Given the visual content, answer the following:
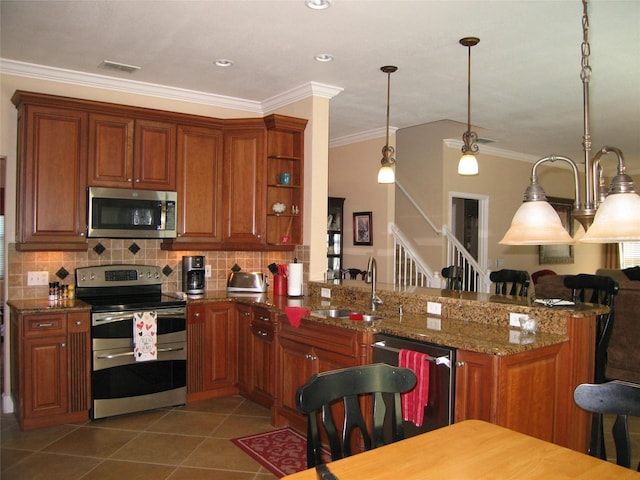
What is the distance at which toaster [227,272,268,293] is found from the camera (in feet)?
16.0

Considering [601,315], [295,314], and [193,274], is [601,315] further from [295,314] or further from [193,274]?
[193,274]

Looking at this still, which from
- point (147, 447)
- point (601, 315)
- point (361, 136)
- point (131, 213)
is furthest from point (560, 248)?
point (147, 447)

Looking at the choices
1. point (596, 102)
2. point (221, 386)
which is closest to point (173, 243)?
point (221, 386)

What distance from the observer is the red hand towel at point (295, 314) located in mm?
3596

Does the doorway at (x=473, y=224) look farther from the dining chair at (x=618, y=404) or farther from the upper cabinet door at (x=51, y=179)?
the dining chair at (x=618, y=404)

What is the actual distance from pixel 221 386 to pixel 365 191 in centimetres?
332

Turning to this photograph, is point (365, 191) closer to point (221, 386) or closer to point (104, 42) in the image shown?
point (221, 386)

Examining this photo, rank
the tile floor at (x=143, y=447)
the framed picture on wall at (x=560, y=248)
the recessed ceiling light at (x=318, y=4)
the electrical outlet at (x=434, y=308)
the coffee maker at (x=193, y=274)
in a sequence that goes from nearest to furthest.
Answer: the recessed ceiling light at (x=318, y=4)
the tile floor at (x=143, y=447)
the electrical outlet at (x=434, y=308)
the coffee maker at (x=193, y=274)
the framed picture on wall at (x=560, y=248)

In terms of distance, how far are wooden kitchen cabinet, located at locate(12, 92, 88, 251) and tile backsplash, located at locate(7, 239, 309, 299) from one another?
0.81ft

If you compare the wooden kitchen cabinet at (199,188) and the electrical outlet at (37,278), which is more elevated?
the wooden kitchen cabinet at (199,188)

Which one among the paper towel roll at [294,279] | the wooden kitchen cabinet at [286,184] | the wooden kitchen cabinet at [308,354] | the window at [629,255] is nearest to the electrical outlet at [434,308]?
the wooden kitchen cabinet at [308,354]

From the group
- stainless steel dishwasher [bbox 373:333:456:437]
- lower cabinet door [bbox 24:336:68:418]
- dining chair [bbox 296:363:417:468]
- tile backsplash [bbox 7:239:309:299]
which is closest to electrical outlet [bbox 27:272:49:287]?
tile backsplash [bbox 7:239:309:299]

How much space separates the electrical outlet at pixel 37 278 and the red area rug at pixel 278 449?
206 centimetres

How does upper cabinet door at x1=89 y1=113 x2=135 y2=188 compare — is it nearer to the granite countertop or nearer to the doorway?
the granite countertop
